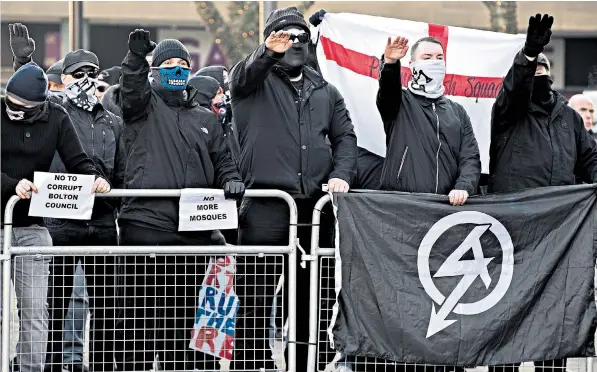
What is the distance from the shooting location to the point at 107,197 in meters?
7.44

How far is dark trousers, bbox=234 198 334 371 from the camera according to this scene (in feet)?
24.5

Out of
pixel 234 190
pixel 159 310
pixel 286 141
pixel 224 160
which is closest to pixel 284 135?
pixel 286 141

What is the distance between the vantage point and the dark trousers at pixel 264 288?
7.47 metres

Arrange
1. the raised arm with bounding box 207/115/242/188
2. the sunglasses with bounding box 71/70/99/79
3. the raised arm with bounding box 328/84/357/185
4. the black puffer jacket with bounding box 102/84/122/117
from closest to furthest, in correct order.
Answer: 1. the raised arm with bounding box 207/115/242/188
2. the raised arm with bounding box 328/84/357/185
3. the sunglasses with bounding box 71/70/99/79
4. the black puffer jacket with bounding box 102/84/122/117

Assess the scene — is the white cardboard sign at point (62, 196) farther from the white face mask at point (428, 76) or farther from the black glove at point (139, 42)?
the white face mask at point (428, 76)

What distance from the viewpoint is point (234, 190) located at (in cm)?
730

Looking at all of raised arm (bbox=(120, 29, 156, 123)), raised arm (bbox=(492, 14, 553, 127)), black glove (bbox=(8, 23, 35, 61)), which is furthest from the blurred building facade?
raised arm (bbox=(120, 29, 156, 123))

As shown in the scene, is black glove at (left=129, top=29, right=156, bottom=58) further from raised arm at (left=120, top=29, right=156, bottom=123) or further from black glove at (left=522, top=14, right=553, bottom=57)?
black glove at (left=522, top=14, right=553, bottom=57)

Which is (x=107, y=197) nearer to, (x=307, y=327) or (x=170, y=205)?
(x=170, y=205)

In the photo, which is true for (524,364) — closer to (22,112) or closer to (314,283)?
(314,283)

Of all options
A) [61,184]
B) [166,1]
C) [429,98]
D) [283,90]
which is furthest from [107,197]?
[166,1]

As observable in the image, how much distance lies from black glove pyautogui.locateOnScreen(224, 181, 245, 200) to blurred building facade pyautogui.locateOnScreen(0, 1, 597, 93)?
13884 mm

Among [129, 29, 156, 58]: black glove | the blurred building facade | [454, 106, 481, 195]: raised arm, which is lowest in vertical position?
[454, 106, 481, 195]: raised arm

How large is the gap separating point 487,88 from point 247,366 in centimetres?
324
